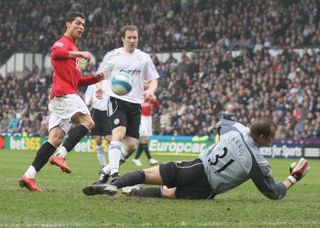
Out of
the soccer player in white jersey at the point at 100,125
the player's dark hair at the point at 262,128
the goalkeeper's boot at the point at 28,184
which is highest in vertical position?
the player's dark hair at the point at 262,128

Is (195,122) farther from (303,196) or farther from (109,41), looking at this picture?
(303,196)

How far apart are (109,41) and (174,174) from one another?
3306cm

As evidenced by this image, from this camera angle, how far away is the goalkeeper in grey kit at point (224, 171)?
9.45 meters

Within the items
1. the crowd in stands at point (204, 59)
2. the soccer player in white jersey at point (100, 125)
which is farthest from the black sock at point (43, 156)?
the crowd in stands at point (204, 59)

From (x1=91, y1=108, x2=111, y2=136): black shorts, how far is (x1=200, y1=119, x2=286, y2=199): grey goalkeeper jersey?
769cm

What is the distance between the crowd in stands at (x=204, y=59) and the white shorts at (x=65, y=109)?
19532 mm

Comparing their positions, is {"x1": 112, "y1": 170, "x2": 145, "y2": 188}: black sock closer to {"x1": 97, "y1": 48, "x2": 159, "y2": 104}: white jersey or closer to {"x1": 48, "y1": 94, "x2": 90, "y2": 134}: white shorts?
{"x1": 48, "y1": 94, "x2": 90, "y2": 134}: white shorts

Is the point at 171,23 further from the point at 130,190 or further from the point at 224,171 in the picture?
the point at 224,171

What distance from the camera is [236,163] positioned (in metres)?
9.57

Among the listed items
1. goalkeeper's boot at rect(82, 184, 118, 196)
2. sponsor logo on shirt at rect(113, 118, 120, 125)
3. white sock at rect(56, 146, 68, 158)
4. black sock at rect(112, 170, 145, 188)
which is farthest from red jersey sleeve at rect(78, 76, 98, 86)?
goalkeeper's boot at rect(82, 184, 118, 196)

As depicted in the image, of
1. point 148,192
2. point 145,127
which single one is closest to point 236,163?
point 148,192

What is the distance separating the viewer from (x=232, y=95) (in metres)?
33.3

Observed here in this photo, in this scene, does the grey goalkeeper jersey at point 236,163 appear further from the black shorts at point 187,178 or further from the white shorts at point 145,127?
the white shorts at point 145,127

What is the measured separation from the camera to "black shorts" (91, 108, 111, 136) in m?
17.4
